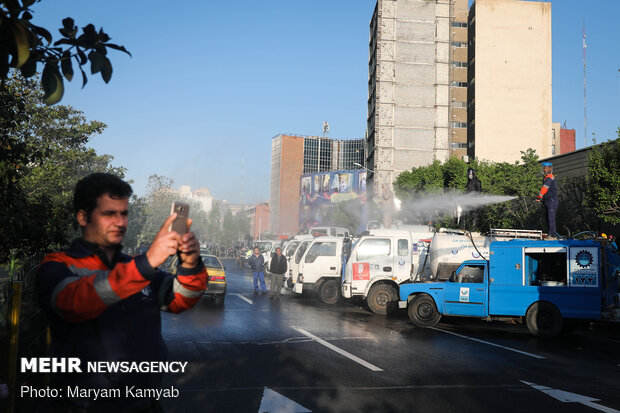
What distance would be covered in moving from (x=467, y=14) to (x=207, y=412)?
77.3 metres

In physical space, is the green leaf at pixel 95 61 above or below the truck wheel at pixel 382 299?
above

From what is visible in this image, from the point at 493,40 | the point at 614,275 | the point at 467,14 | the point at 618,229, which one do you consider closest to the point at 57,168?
the point at 614,275

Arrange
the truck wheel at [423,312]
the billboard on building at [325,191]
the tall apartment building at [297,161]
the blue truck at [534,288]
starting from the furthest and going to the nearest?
the tall apartment building at [297,161] → the billboard on building at [325,191] → the truck wheel at [423,312] → the blue truck at [534,288]

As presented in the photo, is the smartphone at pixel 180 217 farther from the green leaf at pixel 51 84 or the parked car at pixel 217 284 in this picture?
the parked car at pixel 217 284

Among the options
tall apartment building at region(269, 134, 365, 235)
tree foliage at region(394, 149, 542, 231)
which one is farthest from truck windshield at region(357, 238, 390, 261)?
tall apartment building at region(269, 134, 365, 235)

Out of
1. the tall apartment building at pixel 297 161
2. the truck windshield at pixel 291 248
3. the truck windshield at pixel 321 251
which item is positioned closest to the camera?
the truck windshield at pixel 321 251

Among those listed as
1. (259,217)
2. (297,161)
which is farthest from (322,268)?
(259,217)

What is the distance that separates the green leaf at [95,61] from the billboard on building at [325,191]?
94.7 meters

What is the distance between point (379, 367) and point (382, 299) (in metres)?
8.96

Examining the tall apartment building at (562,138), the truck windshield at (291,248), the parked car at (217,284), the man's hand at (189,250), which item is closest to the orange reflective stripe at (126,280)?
the man's hand at (189,250)

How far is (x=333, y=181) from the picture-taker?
112062 millimetres

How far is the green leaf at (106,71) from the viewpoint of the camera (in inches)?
107

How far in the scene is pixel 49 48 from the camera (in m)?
2.88

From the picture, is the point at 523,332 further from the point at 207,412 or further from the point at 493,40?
the point at 493,40
